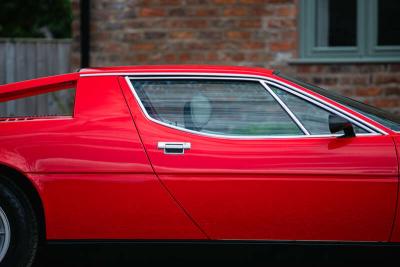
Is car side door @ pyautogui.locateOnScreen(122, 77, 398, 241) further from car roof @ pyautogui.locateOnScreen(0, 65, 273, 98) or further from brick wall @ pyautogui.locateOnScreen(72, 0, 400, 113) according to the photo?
brick wall @ pyautogui.locateOnScreen(72, 0, 400, 113)

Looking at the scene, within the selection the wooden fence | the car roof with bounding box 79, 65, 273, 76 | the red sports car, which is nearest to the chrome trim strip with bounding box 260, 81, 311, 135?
the red sports car

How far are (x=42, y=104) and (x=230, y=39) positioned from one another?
292 centimetres

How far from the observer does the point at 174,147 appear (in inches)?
217

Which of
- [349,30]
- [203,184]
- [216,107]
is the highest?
[349,30]

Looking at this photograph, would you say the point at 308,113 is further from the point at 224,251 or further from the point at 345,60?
the point at 345,60

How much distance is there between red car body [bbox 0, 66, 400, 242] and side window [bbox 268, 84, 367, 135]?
0.10 meters

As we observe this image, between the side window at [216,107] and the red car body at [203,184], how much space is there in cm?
9

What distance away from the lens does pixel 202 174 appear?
5.48 m

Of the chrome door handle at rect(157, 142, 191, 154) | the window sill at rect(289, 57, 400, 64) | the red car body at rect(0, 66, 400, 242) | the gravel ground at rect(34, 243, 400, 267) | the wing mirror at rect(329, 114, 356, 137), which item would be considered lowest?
the gravel ground at rect(34, 243, 400, 267)

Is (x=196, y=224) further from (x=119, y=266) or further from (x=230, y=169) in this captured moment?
(x=119, y=266)

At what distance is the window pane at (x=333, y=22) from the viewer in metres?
11.0

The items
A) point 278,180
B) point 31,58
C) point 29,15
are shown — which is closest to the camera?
point 278,180

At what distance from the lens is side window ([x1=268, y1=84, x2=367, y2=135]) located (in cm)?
565

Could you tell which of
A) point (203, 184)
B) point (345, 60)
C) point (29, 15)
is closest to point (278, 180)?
point (203, 184)
